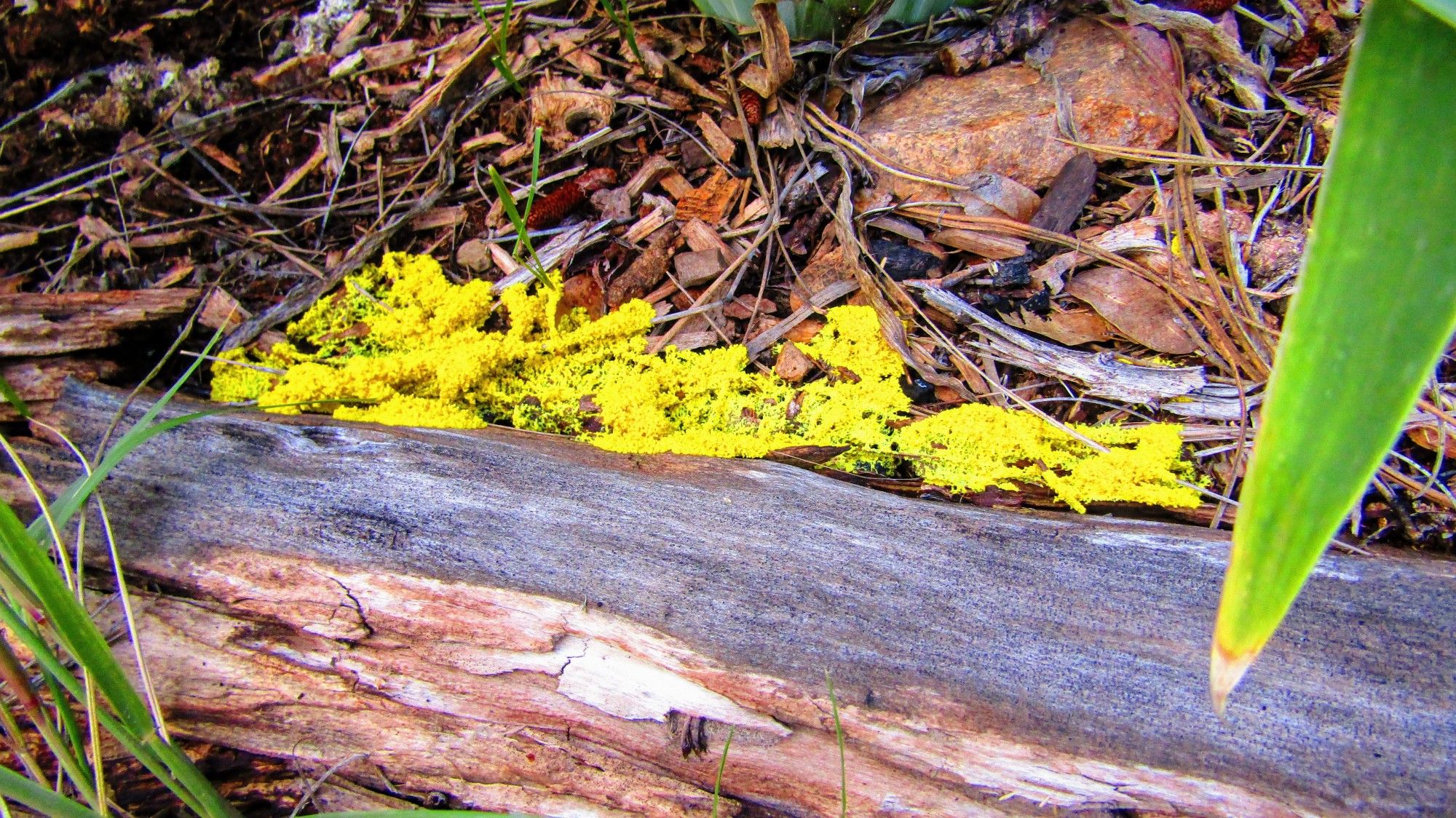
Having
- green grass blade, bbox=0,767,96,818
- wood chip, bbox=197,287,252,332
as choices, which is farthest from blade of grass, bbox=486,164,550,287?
green grass blade, bbox=0,767,96,818

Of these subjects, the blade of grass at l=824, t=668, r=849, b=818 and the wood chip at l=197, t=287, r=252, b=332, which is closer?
the blade of grass at l=824, t=668, r=849, b=818

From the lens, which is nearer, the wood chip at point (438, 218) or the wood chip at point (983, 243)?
the wood chip at point (983, 243)

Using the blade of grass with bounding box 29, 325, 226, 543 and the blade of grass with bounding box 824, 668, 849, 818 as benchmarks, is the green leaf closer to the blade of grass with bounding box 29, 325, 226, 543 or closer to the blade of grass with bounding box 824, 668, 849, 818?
the blade of grass with bounding box 824, 668, 849, 818

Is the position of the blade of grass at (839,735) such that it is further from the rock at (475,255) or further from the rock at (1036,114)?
the rock at (475,255)

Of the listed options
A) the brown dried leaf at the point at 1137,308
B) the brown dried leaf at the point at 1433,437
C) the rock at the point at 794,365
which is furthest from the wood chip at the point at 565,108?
the brown dried leaf at the point at 1433,437

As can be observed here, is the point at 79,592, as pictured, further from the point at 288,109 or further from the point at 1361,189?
the point at 1361,189

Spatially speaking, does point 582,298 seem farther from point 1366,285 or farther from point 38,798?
point 1366,285
